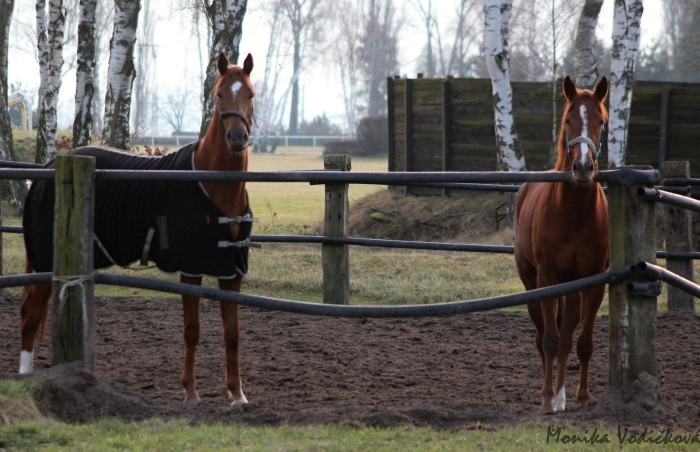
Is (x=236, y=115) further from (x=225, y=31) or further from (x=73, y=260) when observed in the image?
(x=225, y=31)

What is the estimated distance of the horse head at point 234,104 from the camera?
4676 mm

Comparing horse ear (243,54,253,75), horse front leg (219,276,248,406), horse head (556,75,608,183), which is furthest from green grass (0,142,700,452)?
horse ear (243,54,253,75)

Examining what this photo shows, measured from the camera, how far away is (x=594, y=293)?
5.12m

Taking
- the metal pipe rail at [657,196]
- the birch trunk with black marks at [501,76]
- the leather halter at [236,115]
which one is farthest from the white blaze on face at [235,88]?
the birch trunk with black marks at [501,76]

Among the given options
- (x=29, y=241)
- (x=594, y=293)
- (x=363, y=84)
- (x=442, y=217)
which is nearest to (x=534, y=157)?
(x=442, y=217)

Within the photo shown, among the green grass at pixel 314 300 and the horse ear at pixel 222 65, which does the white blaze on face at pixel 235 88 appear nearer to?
the horse ear at pixel 222 65

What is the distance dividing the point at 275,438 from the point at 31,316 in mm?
2625

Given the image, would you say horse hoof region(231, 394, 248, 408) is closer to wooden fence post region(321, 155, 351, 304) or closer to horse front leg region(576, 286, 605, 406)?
horse front leg region(576, 286, 605, 406)

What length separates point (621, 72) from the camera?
13148 mm

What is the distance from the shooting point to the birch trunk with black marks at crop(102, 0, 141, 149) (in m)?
13.7

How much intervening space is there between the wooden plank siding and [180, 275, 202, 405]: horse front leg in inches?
448

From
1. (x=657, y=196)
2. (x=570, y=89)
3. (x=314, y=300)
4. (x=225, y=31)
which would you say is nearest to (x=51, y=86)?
(x=225, y=31)

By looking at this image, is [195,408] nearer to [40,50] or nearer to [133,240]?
[133,240]

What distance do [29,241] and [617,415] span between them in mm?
3791
